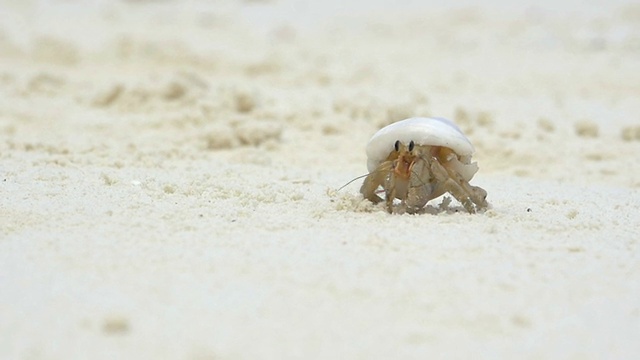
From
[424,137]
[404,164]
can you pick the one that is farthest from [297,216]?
[424,137]

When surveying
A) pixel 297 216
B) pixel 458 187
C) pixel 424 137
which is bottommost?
pixel 297 216

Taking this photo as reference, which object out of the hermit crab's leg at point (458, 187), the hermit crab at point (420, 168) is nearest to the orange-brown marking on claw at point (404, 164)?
the hermit crab at point (420, 168)

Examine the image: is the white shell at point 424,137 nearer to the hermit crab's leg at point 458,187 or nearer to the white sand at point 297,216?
the hermit crab's leg at point 458,187

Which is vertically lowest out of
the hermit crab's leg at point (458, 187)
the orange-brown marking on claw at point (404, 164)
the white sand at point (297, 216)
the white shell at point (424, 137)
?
the white sand at point (297, 216)

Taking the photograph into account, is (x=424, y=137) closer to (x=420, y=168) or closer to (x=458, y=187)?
(x=420, y=168)

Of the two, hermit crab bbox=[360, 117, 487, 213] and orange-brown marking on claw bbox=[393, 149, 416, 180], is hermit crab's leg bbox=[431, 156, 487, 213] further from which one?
orange-brown marking on claw bbox=[393, 149, 416, 180]

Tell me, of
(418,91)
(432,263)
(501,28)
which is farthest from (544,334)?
(501,28)

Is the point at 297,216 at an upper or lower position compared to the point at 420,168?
lower

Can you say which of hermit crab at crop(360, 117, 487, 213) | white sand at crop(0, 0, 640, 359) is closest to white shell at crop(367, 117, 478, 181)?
hermit crab at crop(360, 117, 487, 213)
